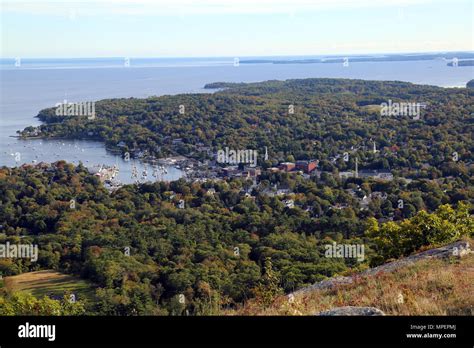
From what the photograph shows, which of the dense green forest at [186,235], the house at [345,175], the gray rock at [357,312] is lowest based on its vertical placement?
the dense green forest at [186,235]

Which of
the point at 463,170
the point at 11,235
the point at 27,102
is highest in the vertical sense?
the point at 27,102

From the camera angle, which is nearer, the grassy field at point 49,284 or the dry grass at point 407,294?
the dry grass at point 407,294

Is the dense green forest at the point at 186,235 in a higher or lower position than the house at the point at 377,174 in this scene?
lower

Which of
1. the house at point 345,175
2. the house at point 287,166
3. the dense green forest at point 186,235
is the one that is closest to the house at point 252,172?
the house at point 287,166

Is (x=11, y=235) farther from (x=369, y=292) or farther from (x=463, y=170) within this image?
(x=463, y=170)

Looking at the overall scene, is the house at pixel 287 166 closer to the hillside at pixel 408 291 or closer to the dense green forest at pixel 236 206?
the dense green forest at pixel 236 206

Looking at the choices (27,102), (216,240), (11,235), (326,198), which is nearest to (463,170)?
(326,198)

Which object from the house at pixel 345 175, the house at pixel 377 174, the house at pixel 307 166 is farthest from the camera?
the house at pixel 307 166

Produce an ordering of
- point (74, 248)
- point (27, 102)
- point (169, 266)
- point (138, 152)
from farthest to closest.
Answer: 1. point (27, 102)
2. point (138, 152)
3. point (74, 248)
4. point (169, 266)

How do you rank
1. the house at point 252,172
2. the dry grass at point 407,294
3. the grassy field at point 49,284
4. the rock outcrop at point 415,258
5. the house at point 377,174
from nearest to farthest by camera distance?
1. the dry grass at point 407,294
2. the rock outcrop at point 415,258
3. the grassy field at point 49,284
4. the house at point 377,174
5. the house at point 252,172
